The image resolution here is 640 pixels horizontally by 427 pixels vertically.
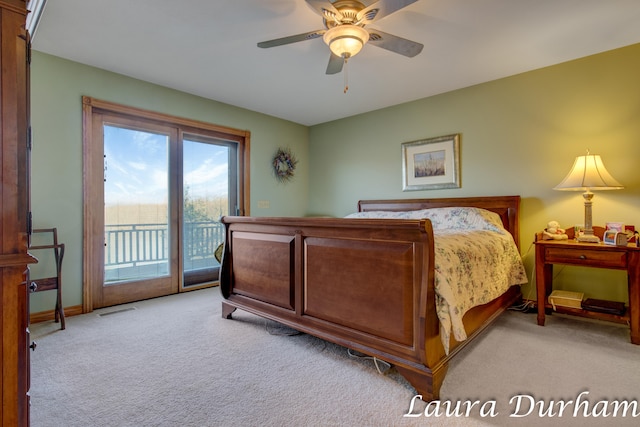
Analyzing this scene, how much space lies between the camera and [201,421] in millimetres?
1459

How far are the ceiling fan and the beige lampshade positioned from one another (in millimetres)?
1779

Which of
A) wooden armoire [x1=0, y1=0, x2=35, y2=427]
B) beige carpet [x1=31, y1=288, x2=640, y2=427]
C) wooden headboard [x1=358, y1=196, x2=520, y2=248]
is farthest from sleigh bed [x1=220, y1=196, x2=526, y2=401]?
wooden armoire [x1=0, y1=0, x2=35, y2=427]

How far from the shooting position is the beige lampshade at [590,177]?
257 centimetres

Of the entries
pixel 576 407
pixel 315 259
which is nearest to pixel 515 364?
pixel 576 407

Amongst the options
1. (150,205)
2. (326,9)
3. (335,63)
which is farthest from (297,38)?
(150,205)

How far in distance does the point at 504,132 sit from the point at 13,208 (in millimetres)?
3875

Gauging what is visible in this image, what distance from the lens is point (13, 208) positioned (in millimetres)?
929

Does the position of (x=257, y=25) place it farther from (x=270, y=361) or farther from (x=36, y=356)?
(x=36, y=356)

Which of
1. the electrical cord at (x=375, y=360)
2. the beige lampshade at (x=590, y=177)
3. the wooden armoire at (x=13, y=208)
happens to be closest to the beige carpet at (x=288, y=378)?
the electrical cord at (x=375, y=360)

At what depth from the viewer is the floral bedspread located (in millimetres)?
1658

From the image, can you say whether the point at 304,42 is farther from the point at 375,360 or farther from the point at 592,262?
the point at 592,262

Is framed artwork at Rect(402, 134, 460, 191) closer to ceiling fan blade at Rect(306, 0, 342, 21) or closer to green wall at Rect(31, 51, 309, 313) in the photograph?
ceiling fan blade at Rect(306, 0, 342, 21)

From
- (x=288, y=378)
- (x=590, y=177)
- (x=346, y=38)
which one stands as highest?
(x=346, y=38)

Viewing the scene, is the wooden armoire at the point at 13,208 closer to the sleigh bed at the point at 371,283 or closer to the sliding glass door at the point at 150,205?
the sleigh bed at the point at 371,283
